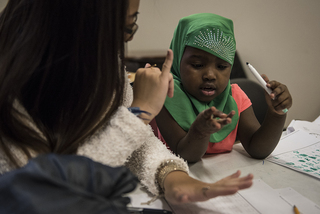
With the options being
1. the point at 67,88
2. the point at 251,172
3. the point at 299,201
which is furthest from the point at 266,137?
the point at 67,88

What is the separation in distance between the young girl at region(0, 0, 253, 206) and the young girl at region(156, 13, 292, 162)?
30 cm

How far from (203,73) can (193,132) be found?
21 centimetres

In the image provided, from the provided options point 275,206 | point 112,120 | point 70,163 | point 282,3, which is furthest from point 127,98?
point 282,3

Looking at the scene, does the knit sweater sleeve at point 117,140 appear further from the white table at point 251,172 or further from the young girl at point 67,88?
the white table at point 251,172

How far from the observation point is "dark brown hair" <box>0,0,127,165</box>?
0.38 metres

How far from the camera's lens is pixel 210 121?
587 millimetres

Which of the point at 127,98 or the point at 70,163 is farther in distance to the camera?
the point at 127,98

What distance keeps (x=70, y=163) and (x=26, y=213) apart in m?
0.07

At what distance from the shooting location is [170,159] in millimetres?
549

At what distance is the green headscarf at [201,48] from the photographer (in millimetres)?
747

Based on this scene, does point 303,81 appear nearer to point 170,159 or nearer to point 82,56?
point 170,159

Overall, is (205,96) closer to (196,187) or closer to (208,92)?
(208,92)

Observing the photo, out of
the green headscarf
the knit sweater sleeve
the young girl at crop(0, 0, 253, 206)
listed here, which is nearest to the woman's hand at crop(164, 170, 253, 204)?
the young girl at crop(0, 0, 253, 206)

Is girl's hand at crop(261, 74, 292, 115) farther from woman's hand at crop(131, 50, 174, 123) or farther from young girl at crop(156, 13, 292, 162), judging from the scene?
woman's hand at crop(131, 50, 174, 123)
